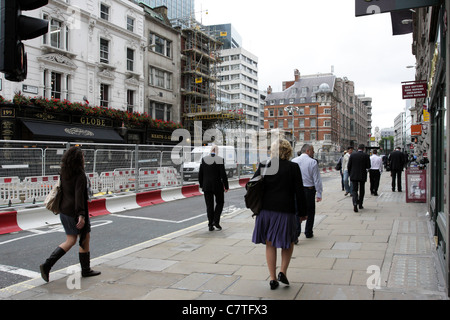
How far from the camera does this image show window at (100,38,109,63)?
2639 cm

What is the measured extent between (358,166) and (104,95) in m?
21.2

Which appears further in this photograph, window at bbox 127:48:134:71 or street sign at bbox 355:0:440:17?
window at bbox 127:48:134:71

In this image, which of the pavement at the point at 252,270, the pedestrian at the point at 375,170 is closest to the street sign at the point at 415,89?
the pedestrian at the point at 375,170

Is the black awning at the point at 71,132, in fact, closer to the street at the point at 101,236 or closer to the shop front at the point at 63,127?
the shop front at the point at 63,127

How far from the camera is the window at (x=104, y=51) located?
86.6 feet

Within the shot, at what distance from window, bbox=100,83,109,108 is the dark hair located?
882 inches

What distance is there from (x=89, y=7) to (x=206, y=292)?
25.4 metres

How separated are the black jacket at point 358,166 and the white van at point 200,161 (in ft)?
17.5

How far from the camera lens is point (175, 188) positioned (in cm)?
1495

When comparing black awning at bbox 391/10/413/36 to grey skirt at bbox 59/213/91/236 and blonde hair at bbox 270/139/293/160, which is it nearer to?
blonde hair at bbox 270/139/293/160

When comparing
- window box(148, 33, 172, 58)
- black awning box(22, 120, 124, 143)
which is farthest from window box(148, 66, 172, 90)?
black awning box(22, 120, 124, 143)

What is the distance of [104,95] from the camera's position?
87.8 feet

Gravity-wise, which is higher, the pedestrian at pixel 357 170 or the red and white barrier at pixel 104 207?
the pedestrian at pixel 357 170
